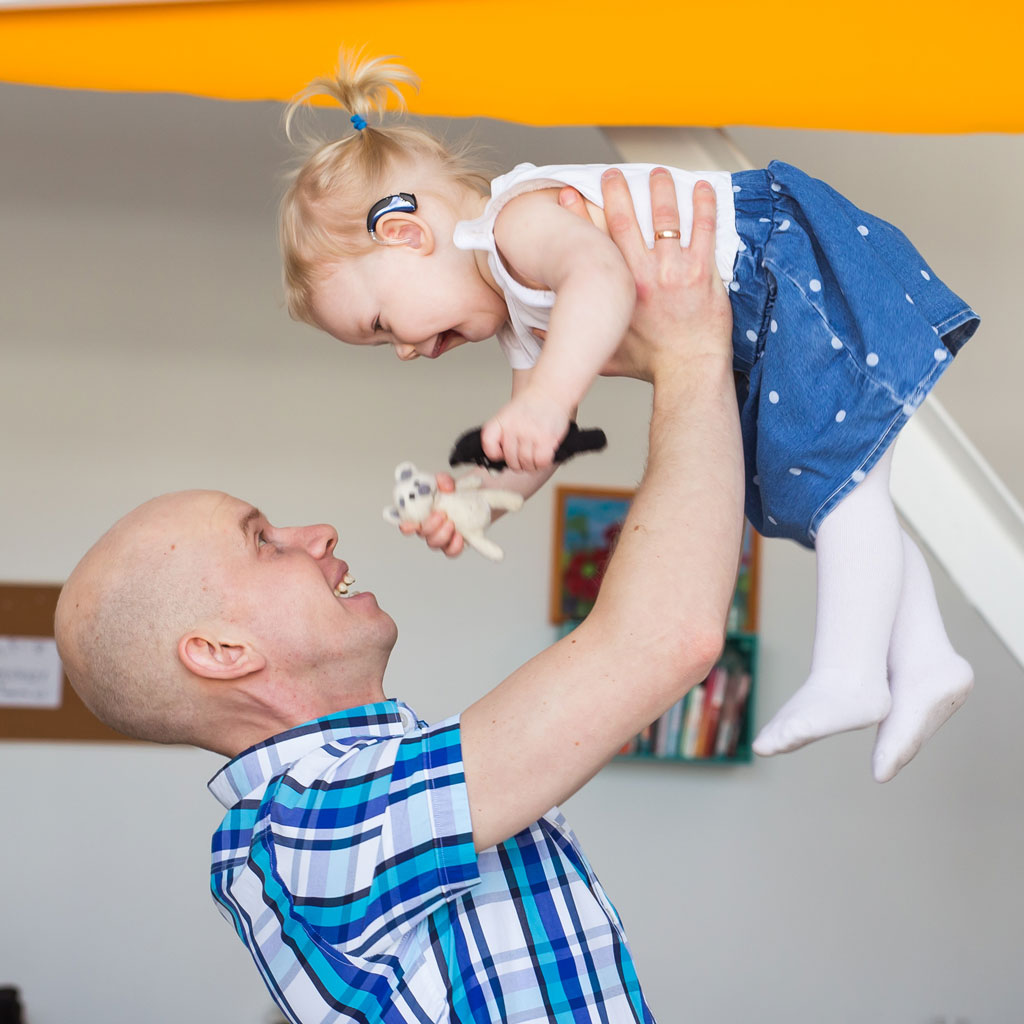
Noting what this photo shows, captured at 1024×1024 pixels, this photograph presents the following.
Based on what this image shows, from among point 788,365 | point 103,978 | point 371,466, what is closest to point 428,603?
point 371,466

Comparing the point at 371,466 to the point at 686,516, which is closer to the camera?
the point at 686,516

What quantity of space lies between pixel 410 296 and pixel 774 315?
1.37 feet

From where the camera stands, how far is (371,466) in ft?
11.7

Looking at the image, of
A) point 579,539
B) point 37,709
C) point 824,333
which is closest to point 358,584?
point 579,539

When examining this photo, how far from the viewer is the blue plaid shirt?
42.7 inches

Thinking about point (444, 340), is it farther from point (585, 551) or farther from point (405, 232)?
point (585, 551)

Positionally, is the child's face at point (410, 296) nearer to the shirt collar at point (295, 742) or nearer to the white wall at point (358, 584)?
the shirt collar at point (295, 742)

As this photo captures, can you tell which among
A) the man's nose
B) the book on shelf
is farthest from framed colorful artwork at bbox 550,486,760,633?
the man's nose

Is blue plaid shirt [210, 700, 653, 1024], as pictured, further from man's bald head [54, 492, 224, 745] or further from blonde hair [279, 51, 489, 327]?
blonde hair [279, 51, 489, 327]

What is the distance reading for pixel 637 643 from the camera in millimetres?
1038

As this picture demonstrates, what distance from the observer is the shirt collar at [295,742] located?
1.28m

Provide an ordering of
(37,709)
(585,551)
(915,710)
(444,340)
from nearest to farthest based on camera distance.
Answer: (915,710)
(444,340)
(37,709)
(585,551)

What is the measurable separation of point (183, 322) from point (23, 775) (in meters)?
1.44

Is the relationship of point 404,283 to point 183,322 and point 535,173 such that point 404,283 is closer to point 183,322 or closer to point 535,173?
point 535,173
